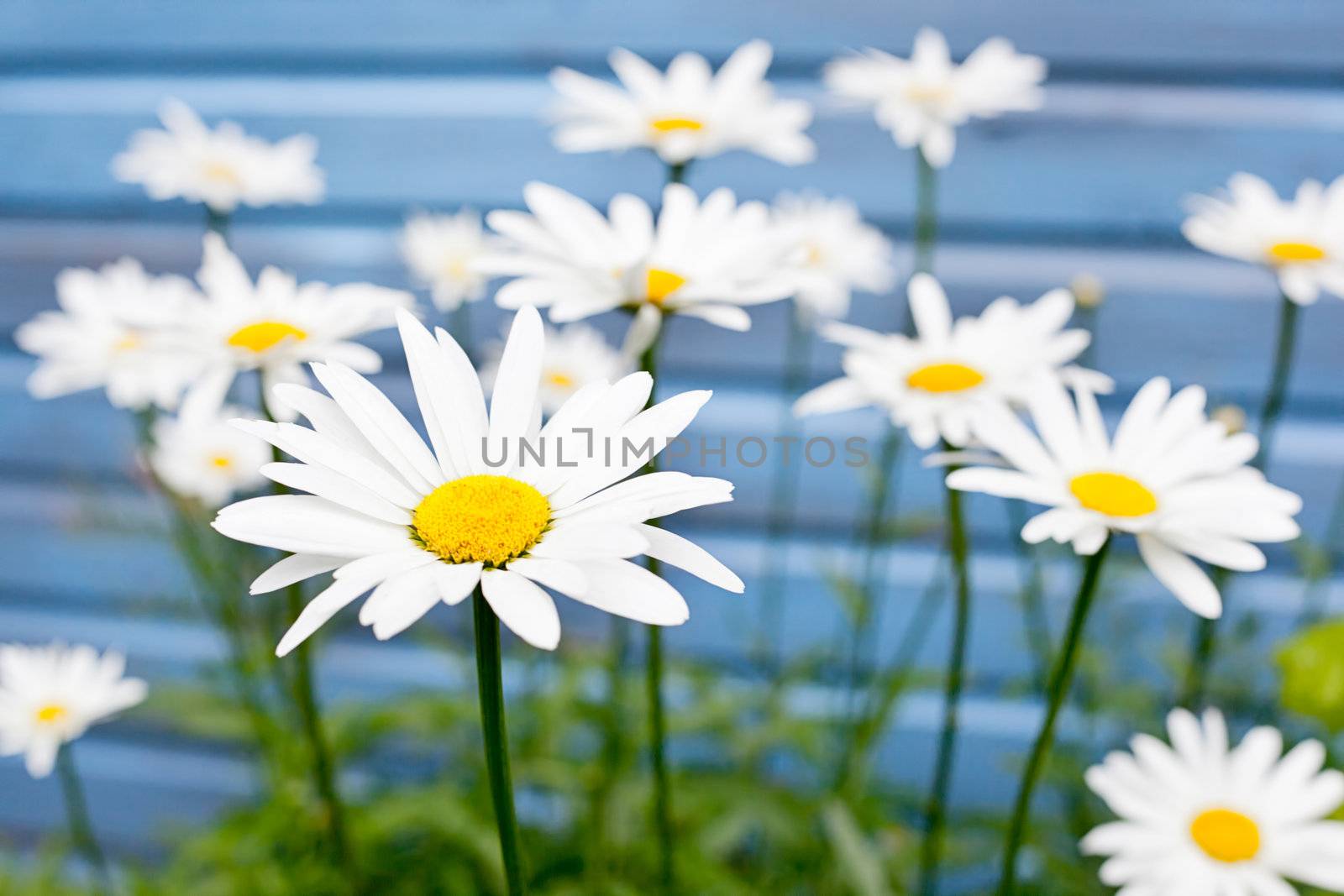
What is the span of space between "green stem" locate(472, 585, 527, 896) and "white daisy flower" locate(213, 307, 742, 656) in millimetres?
12

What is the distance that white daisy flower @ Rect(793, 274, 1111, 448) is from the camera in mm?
469

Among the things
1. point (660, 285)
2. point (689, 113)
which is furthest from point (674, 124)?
point (660, 285)

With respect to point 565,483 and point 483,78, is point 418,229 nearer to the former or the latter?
point 483,78

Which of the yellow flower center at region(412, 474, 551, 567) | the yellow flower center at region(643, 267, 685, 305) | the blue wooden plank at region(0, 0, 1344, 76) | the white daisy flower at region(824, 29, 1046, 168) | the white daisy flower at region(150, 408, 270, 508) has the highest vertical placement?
the blue wooden plank at region(0, 0, 1344, 76)

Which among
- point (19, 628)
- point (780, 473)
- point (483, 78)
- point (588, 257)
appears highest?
point (483, 78)

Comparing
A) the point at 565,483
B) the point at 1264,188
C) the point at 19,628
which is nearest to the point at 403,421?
the point at 565,483

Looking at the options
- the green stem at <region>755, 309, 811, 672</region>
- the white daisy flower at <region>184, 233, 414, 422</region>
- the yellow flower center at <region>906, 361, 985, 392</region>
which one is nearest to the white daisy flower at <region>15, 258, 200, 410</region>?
the white daisy flower at <region>184, 233, 414, 422</region>

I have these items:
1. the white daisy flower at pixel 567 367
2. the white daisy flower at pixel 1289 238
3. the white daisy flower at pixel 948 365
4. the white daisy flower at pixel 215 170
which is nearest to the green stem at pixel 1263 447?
the white daisy flower at pixel 1289 238

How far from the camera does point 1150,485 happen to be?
0.40 meters

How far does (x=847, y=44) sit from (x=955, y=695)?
63 cm

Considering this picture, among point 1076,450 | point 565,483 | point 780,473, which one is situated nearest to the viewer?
point 565,483

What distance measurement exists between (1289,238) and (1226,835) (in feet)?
1.09

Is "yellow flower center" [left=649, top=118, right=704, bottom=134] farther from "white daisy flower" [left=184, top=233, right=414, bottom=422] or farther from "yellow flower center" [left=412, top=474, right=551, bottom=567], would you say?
"yellow flower center" [left=412, top=474, right=551, bottom=567]

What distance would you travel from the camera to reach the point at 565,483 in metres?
0.31
